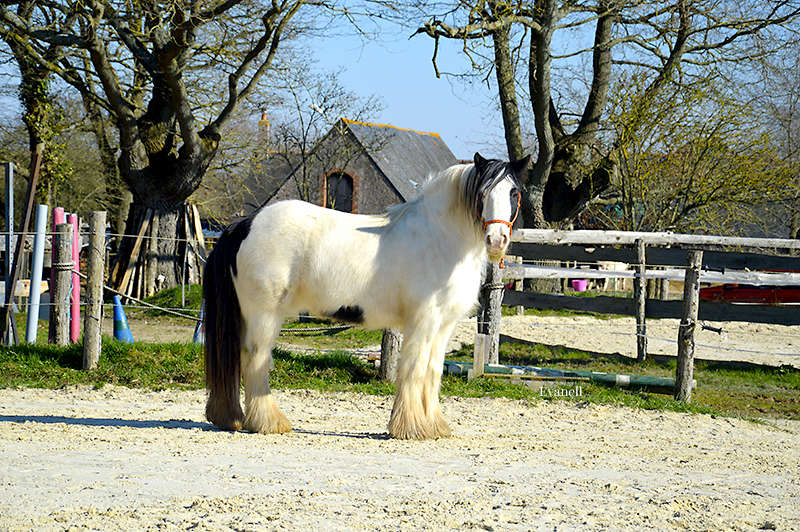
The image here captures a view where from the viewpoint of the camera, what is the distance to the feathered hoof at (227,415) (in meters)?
5.57

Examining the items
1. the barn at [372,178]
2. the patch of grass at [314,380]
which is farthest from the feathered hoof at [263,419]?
the barn at [372,178]

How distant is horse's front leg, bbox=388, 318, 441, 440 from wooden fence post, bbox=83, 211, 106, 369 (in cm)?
396

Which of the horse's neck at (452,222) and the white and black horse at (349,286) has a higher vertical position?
the horse's neck at (452,222)

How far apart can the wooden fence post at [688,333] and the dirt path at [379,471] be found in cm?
106

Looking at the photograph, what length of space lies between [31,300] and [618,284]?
21.0 m

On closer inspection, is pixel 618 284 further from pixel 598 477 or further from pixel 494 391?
pixel 598 477

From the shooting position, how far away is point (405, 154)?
114 ft

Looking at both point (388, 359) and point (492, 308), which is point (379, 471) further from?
point (492, 308)

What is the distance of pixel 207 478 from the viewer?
4.12 metres

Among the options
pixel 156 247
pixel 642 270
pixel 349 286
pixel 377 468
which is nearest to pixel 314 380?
pixel 349 286

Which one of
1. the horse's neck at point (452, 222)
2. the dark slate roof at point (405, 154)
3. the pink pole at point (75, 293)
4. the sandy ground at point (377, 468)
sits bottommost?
the sandy ground at point (377, 468)

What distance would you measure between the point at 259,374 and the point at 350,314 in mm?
790

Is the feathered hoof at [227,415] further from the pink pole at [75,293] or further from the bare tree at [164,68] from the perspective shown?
the bare tree at [164,68]

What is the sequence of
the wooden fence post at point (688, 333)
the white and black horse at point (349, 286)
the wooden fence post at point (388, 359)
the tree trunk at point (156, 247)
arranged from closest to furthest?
1. the white and black horse at point (349, 286)
2. the wooden fence post at point (688, 333)
3. the wooden fence post at point (388, 359)
4. the tree trunk at point (156, 247)
